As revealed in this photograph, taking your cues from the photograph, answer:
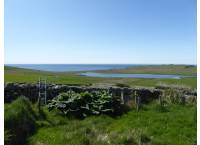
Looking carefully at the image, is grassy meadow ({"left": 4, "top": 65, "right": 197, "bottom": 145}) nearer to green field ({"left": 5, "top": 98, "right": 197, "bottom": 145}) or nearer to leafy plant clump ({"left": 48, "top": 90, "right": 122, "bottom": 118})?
green field ({"left": 5, "top": 98, "right": 197, "bottom": 145})

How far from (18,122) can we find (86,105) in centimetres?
392

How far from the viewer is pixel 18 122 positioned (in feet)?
34.2

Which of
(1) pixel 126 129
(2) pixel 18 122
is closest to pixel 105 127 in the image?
(1) pixel 126 129

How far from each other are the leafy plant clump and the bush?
74.4 inches

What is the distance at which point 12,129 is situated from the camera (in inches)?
393

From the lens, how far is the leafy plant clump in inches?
526

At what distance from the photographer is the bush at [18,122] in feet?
31.5

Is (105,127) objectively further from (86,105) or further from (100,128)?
(86,105)

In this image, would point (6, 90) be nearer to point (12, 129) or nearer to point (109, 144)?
point (12, 129)

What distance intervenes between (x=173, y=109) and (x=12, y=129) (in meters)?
8.24

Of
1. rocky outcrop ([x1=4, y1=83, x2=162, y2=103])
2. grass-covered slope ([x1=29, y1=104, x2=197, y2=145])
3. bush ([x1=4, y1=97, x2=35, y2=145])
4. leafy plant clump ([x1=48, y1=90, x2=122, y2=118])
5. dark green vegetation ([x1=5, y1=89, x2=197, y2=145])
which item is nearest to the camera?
grass-covered slope ([x1=29, y1=104, x2=197, y2=145])

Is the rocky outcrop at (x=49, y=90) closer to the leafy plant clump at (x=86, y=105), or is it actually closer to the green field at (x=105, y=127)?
the leafy plant clump at (x=86, y=105)

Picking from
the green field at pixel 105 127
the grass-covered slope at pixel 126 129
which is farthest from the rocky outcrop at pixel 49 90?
the green field at pixel 105 127

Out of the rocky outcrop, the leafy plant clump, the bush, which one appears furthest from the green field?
the rocky outcrop
